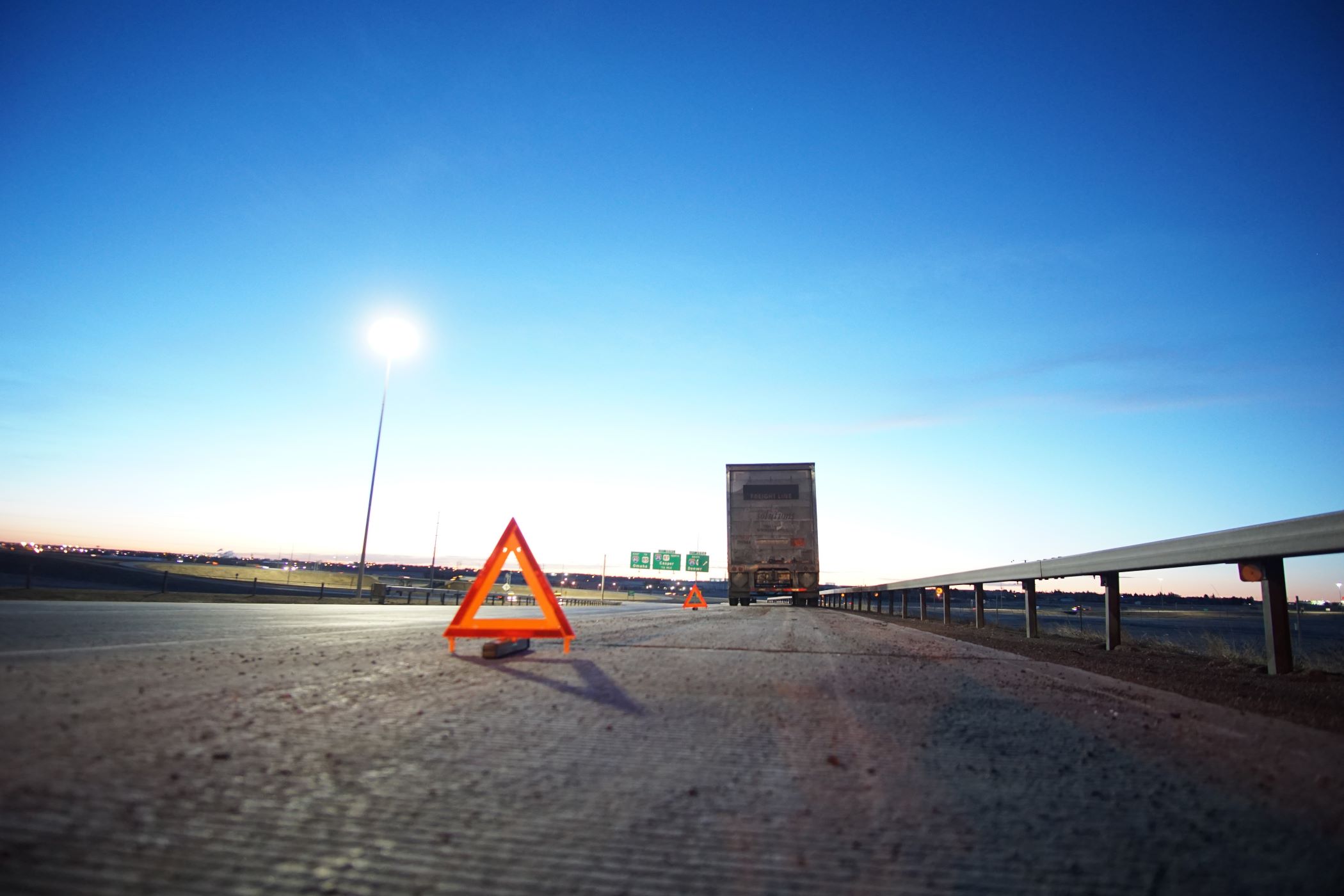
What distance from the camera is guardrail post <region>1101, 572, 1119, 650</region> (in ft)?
27.2

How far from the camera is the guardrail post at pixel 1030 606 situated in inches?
421

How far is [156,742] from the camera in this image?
7.60 feet

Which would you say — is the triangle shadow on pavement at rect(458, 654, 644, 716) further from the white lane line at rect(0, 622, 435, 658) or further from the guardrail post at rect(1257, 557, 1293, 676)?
the guardrail post at rect(1257, 557, 1293, 676)

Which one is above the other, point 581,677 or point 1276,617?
point 1276,617

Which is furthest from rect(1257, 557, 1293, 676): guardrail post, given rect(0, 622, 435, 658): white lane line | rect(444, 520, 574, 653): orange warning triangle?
rect(0, 622, 435, 658): white lane line

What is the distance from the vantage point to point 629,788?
6.82ft

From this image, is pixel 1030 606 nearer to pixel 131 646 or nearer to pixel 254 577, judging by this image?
pixel 131 646

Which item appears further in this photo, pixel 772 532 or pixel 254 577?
pixel 254 577

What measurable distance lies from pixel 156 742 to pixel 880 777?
2.50 metres

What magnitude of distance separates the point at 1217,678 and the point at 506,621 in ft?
21.0

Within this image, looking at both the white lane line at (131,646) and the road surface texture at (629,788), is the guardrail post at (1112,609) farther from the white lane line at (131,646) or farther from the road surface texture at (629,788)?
the white lane line at (131,646)

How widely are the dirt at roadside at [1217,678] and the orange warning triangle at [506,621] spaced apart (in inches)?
190

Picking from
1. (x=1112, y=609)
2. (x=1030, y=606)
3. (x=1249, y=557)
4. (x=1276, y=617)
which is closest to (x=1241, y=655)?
(x=1112, y=609)

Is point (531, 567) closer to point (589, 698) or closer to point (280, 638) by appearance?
point (280, 638)
